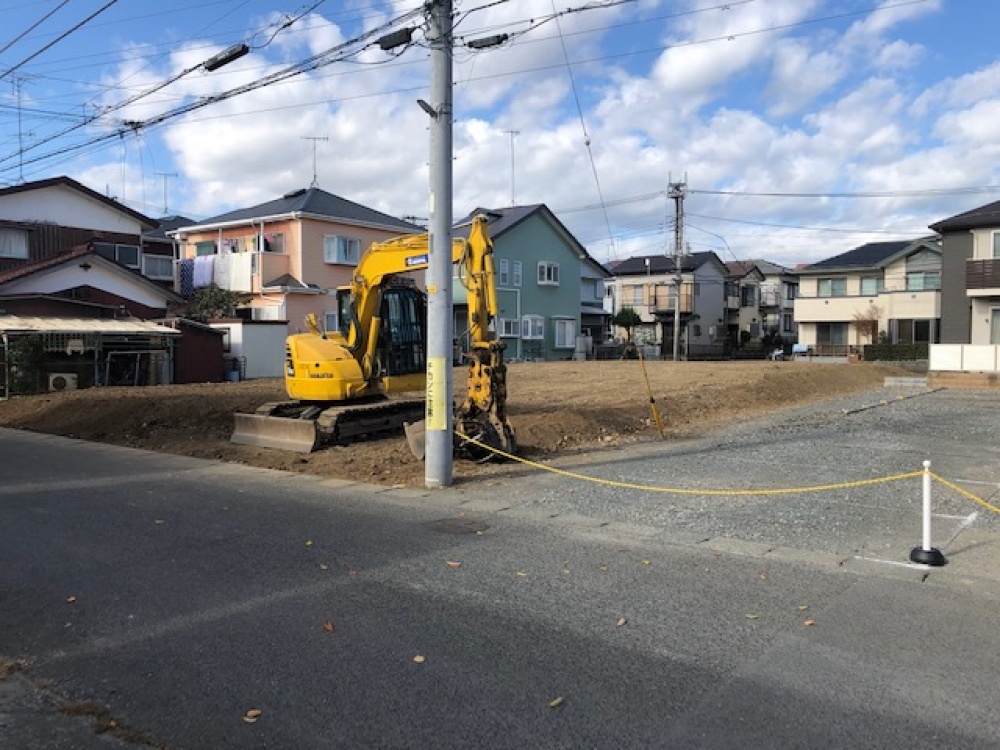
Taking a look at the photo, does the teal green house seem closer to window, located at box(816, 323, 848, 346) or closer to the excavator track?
window, located at box(816, 323, 848, 346)

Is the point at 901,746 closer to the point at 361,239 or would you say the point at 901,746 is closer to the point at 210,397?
the point at 210,397

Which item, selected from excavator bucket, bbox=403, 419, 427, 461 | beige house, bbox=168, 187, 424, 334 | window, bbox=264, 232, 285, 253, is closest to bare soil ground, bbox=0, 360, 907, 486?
excavator bucket, bbox=403, 419, 427, 461

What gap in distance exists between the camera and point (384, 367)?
1448 centimetres

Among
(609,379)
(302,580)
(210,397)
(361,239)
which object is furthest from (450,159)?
(361,239)

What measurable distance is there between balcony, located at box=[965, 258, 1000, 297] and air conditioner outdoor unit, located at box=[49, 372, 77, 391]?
113 feet

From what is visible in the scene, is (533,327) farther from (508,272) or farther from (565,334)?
(508,272)

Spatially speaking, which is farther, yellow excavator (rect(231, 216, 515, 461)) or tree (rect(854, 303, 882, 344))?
tree (rect(854, 303, 882, 344))

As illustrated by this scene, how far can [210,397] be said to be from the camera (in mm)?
20500

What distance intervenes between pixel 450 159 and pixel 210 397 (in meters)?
13.1

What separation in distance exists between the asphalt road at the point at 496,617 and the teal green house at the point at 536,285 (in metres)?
35.1

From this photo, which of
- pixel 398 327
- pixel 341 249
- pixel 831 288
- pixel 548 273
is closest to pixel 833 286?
pixel 831 288

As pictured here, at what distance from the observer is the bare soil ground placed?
12.5 meters

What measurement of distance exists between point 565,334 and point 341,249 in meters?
18.6

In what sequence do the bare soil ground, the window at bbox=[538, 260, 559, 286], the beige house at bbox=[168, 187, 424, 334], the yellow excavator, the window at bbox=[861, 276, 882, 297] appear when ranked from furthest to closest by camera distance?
the window at bbox=[861, 276, 882, 297] → the window at bbox=[538, 260, 559, 286] → the beige house at bbox=[168, 187, 424, 334] → the bare soil ground → the yellow excavator
